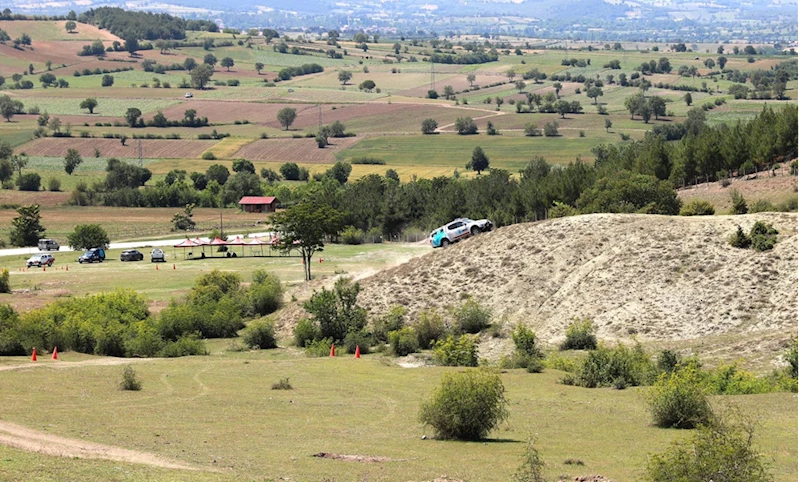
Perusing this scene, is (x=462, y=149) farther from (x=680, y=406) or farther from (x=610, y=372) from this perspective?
(x=680, y=406)

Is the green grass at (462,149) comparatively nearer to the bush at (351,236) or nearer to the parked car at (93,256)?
the bush at (351,236)

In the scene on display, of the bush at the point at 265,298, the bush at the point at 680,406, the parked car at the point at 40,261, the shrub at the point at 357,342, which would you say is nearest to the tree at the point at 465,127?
the parked car at the point at 40,261

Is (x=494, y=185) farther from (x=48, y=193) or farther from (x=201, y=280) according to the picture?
(x=48, y=193)

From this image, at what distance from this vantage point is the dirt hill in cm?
4709

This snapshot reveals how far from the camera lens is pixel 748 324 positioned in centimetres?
4559

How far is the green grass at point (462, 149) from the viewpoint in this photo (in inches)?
6491

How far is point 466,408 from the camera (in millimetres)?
29266

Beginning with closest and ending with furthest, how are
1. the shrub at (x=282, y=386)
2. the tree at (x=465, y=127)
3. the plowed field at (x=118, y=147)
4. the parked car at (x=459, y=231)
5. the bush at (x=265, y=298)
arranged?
the shrub at (x=282, y=386), the bush at (x=265, y=298), the parked car at (x=459, y=231), the plowed field at (x=118, y=147), the tree at (x=465, y=127)

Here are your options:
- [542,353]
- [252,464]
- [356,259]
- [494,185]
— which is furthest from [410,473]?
[494,185]

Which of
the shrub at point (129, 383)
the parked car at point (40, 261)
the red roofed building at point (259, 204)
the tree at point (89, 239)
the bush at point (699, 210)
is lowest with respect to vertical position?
the red roofed building at point (259, 204)

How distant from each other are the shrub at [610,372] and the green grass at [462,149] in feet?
382

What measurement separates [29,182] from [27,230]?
161 ft

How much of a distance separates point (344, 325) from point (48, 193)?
10668cm

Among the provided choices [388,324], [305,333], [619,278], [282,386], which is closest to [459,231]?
[388,324]
